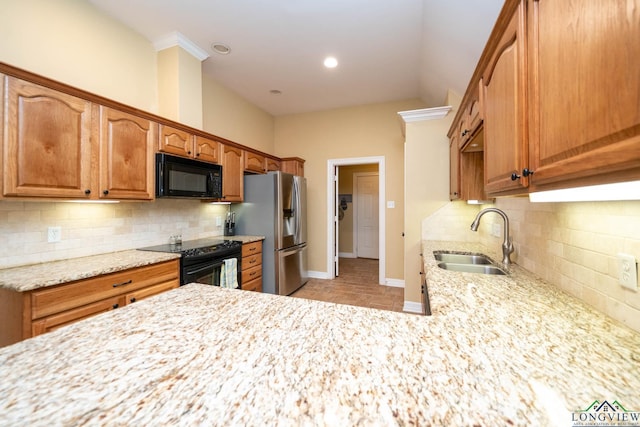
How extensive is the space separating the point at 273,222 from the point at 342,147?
73.5 inches

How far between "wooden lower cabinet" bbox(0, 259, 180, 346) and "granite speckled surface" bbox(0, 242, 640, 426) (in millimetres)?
983

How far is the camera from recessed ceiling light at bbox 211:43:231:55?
262cm

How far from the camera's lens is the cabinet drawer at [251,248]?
295 centimetres

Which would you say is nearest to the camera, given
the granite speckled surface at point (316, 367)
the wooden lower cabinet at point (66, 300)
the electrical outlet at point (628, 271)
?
the granite speckled surface at point (316, 367)

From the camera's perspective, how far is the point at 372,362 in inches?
22.9

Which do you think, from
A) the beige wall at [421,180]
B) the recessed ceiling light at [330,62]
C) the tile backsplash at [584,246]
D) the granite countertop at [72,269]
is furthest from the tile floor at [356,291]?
the recessed ceiling light at [330,62]

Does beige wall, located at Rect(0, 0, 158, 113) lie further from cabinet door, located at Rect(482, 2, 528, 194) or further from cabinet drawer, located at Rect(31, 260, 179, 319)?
cabinet door, located at Rect(482, 2, 528, 194)

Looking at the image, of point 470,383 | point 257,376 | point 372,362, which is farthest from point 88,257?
point 470,383

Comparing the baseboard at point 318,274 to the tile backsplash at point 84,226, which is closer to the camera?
the tile backsplash at point 84,226

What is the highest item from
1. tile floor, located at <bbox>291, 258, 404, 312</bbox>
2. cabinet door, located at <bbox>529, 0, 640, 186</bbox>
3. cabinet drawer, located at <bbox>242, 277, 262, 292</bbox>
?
cabinet door, located at <bbox>529, 0, 640, 186</bbox>

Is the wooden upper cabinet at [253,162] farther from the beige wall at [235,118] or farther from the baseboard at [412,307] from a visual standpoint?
the baseboard at [412,307]

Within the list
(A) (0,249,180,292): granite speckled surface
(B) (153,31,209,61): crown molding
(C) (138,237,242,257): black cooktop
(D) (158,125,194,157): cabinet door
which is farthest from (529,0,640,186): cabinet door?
(B) (153,31,209,61): crown molding

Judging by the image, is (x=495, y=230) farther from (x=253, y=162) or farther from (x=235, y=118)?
(x=235, y=118)

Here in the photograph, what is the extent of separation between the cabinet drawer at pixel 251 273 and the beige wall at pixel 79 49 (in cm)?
204
